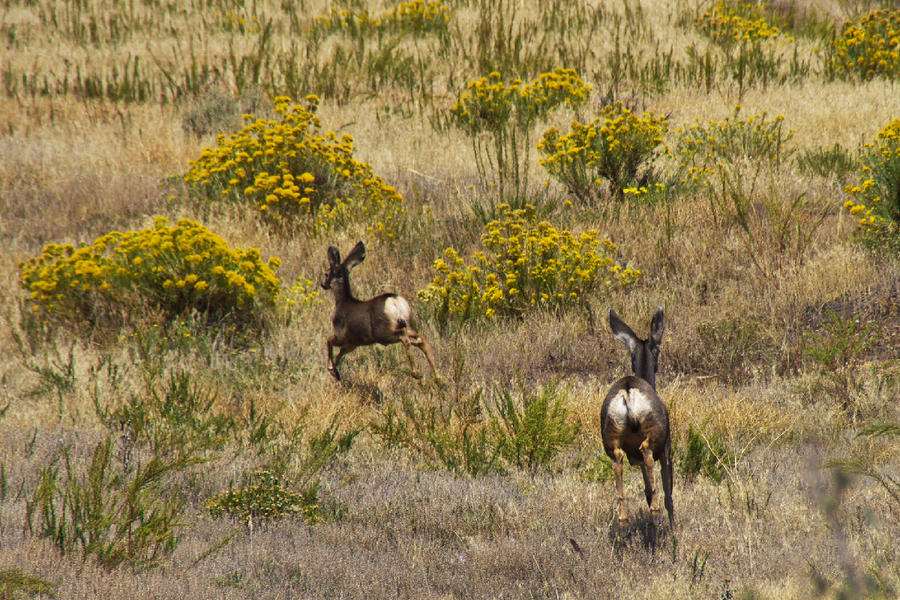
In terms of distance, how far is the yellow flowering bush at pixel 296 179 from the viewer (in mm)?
8594

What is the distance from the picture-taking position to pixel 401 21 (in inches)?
Result: 605

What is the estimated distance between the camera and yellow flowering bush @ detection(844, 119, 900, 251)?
671 cm

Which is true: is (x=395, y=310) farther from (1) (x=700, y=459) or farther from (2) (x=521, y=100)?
(2) (x=521, y=100)

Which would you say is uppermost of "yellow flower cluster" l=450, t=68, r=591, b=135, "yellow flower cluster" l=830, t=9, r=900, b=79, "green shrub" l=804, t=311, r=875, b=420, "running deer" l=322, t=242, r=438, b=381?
"yellow flower cluster" l=830, t=9, r=900, b=79

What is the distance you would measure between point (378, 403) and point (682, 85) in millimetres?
8016

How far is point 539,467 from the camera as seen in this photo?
491 centimetres

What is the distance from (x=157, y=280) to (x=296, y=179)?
2.13 m

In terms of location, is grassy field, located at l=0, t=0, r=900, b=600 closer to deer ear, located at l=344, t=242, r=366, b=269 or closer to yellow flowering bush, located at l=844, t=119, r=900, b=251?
yellow flowering bush, located at l=844, t=119, r=900, b=251

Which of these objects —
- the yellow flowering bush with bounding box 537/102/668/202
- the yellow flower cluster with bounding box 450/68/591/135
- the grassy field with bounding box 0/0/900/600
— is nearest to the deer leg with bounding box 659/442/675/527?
the grassy field with bounding box 0/0/900/600

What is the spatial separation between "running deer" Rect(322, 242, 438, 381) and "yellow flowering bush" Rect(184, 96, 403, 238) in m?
2.89

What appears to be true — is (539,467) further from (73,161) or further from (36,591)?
(73,161)

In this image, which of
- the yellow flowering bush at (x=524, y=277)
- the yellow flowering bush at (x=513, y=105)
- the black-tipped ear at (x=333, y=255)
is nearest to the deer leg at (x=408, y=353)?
the black-tipped ear at (x=333, y=255)

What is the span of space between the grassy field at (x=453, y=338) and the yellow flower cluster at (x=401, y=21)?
1.60m

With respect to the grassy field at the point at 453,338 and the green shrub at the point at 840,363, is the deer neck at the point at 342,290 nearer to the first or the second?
the grassy field at the point at 453,338
